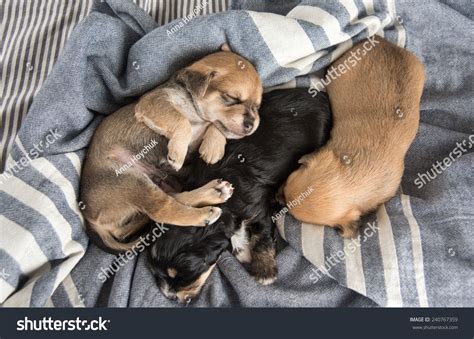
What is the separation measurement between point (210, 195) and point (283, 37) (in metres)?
0.73

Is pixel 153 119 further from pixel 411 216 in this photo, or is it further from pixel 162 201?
pixel 411 216

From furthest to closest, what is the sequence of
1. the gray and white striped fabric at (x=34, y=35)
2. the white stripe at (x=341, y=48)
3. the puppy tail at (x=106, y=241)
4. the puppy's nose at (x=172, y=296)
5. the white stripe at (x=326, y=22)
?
1. the gray and white striped fabric at (x=34, y=35)
2. the white stripe at (x=341, y=48)
3. the white stripe at (x=326, y=22)
4. the puppy tail at (x=106, y=241)
5. the puppy's nose at (x=172, y=296)

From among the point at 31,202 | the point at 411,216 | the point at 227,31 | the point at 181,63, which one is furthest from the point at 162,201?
the point at 411,216

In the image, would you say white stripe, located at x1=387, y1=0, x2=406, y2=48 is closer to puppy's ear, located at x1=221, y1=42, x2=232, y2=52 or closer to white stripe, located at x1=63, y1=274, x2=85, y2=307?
puppy's ear, located at x1=221, y1=42, x2=232, y2=52

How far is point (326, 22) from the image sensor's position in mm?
1963

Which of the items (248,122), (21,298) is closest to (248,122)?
(248,122)

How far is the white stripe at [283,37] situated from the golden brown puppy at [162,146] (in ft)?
0.45

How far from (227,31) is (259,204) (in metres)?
0.74

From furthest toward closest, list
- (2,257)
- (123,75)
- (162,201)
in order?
(123,75) < (162,201) < (2,257)

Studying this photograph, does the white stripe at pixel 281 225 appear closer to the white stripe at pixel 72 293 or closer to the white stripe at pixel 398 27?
the white stripe at pixel 72 293

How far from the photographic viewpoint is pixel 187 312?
1699 mm

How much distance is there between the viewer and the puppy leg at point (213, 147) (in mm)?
1942

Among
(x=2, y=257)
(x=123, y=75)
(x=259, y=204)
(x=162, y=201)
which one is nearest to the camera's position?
(x=2, y=257)

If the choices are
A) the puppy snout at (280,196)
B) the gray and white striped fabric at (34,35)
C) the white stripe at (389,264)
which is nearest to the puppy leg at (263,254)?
the puppy snout at (280,196)
